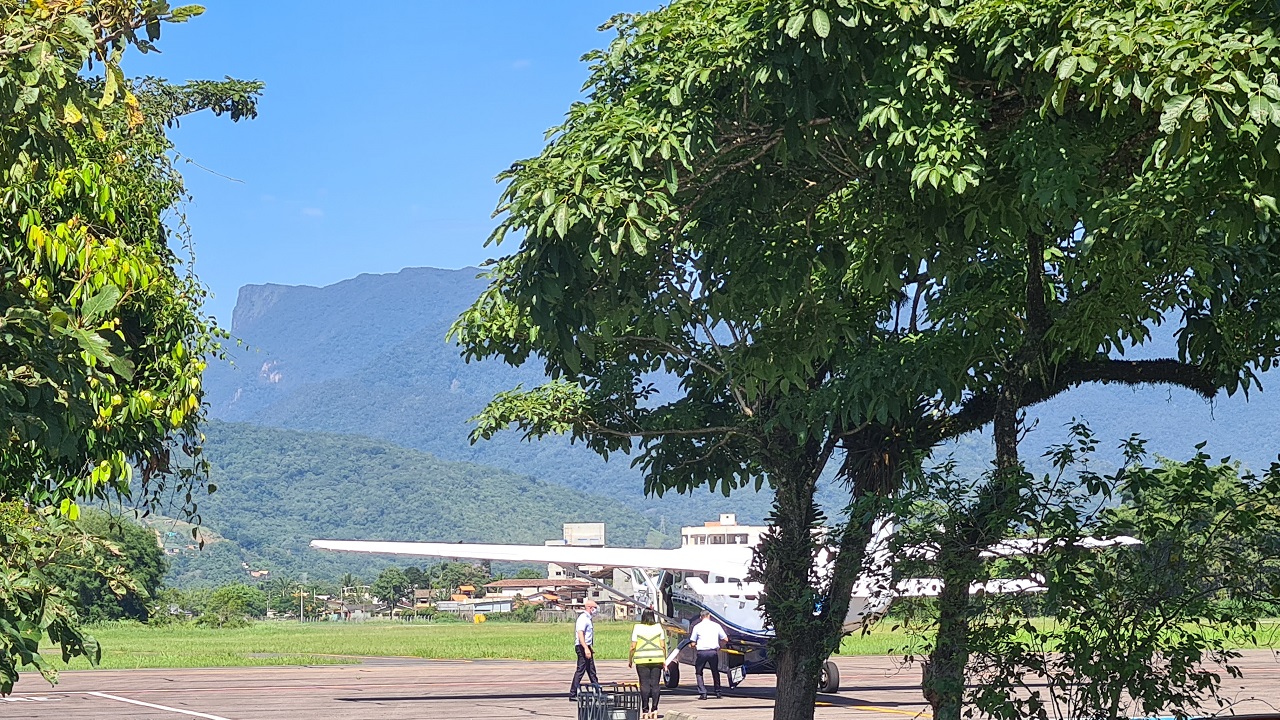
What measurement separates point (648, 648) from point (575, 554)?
984 cm

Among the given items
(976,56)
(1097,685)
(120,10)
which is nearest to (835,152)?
(976,56)

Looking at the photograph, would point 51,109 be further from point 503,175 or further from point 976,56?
point 976,56

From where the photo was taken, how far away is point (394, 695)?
2845 cm

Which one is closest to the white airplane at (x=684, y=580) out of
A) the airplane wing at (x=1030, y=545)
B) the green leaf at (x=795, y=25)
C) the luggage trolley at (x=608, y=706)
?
the luggage trolley at (x=608, y=706)

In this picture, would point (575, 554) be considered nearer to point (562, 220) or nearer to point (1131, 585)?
point (1131, 585)

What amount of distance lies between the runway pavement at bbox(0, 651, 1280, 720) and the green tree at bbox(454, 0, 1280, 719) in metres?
9.30

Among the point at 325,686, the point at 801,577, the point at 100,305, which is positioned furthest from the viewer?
the point at 325,686

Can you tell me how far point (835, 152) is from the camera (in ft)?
24.4

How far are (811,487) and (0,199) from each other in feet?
28.0

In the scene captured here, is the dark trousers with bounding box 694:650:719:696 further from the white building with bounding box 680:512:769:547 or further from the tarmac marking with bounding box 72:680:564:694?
the white building with bounding box 680:512:769:547

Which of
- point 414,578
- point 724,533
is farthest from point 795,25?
point 414,578

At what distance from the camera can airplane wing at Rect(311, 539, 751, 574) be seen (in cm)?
2609

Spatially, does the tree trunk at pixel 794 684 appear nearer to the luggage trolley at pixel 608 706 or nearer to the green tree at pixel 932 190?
the green tree at pixel 932 190

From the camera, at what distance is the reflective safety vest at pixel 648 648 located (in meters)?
18.5
